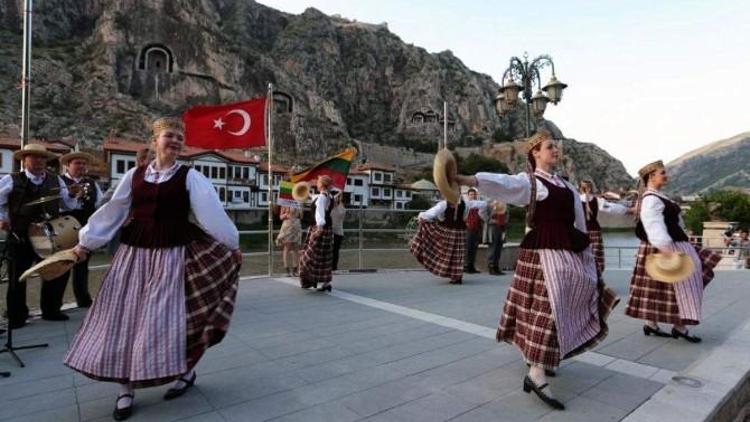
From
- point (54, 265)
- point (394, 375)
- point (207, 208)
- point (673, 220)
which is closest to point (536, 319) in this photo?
point (394, 375)

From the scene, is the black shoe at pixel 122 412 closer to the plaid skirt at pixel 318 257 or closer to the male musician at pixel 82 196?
the male musician at pixel 82 196

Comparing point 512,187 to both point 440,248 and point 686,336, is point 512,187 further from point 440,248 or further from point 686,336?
point 440,248

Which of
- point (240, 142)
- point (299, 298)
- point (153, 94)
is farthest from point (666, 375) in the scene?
point (153, 94)

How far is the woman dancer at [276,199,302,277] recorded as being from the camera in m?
8.62

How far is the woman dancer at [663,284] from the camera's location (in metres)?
4.16

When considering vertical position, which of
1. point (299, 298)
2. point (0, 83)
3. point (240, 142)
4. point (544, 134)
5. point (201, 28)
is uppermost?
point (201, 28)

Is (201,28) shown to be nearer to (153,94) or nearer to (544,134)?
(153,94)

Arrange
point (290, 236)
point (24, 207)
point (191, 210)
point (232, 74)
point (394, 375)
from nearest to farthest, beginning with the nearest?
1. point (191, 210)
2. point (394, 375)
3. point (24, 207)
4. point (290, 236)
5. point (232, 74)

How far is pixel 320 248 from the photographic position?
261 inches

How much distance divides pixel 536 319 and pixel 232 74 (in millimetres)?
82285

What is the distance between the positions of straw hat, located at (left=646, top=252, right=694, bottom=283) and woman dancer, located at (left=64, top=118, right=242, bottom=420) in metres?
3.14

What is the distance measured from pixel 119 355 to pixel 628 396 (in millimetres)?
3149

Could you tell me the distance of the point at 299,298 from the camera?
628 cm

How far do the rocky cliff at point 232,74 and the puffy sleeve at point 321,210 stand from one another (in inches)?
2189
